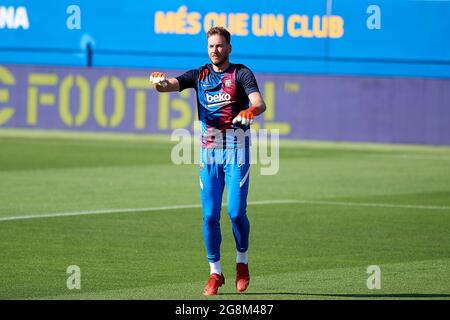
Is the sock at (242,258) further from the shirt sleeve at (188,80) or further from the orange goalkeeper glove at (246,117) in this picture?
the shirt sleeve at (188,80)

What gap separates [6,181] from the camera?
20.9 m

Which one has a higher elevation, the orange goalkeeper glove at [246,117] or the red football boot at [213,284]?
the orange goalkeeper glove at [246,117]

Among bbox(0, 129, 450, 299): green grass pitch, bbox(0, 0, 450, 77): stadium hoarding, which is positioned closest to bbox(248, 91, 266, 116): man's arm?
bbox(0, 129, 450, 299): green grass pitch

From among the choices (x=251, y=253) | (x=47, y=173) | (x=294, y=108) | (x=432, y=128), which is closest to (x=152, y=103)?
(x=294, y=108)

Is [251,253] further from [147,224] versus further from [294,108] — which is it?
[294,108]

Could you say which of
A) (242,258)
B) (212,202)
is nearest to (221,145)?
(212,202)

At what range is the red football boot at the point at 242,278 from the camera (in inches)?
419

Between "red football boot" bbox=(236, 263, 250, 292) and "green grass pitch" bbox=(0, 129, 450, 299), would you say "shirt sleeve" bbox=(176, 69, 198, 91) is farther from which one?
"green grass pitch" bbox=(0, 129, 450, 299)

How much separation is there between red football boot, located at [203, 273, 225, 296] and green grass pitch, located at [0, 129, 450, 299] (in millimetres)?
93

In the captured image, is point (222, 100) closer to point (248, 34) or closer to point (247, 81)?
point (247, 81)

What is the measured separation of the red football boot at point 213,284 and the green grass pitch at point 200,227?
9 cm

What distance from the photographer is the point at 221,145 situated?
35.0 ft

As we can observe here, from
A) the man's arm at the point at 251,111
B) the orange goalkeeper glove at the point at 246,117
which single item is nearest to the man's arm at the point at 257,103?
the man's arm at the point at 251,111

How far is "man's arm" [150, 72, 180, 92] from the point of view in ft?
34.6
